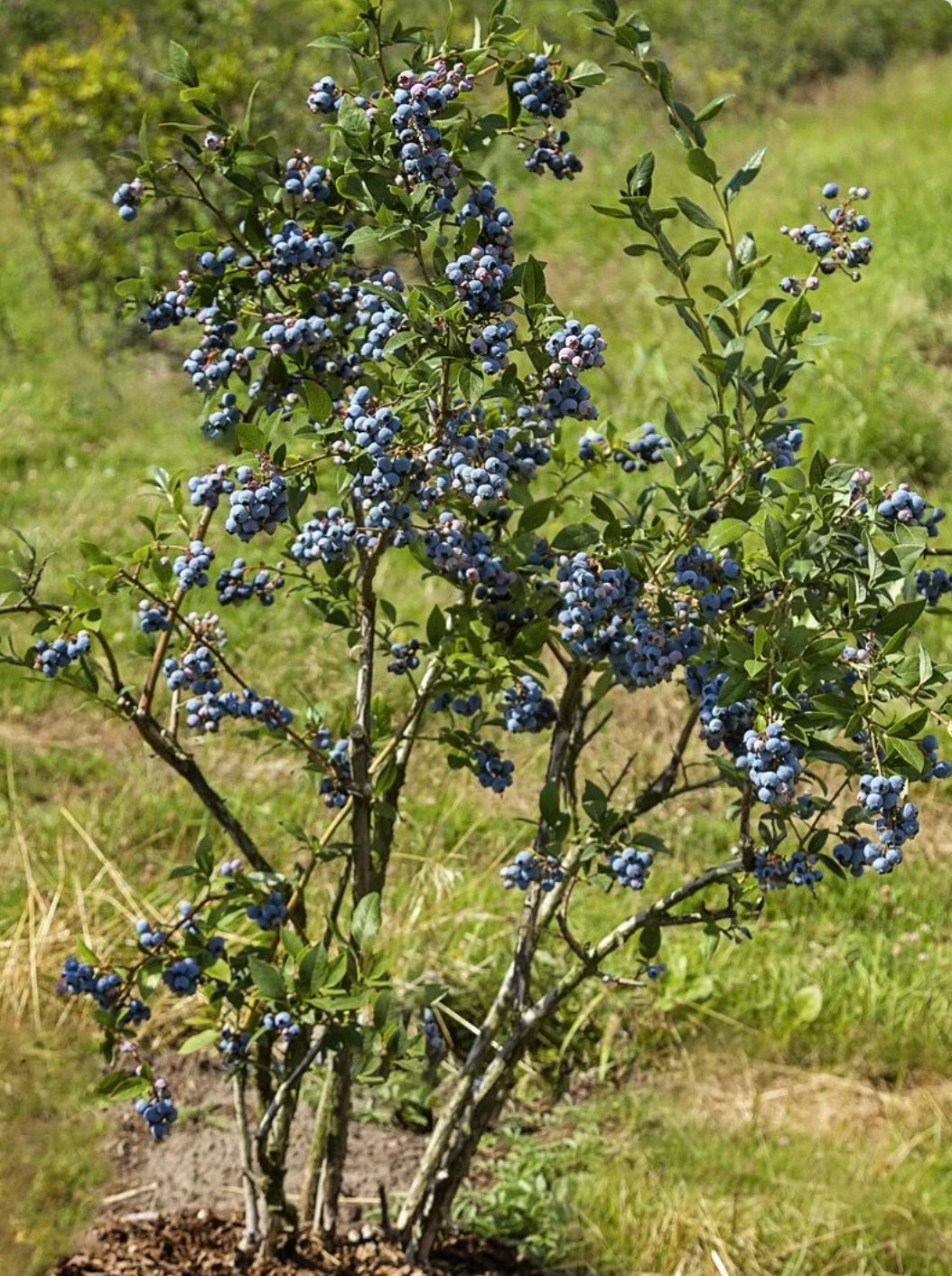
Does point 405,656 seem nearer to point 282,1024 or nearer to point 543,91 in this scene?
point 282,1024

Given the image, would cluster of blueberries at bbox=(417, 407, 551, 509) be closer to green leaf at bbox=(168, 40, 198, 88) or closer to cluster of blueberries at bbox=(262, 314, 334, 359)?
cluster of blueberries at bbox=(262, 314, 334, 359)

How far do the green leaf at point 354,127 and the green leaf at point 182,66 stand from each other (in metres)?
0.28

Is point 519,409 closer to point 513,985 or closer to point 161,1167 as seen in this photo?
point 513,985

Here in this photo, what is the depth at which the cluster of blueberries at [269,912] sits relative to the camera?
2.29 meters

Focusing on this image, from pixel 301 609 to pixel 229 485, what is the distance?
3136 millimetres

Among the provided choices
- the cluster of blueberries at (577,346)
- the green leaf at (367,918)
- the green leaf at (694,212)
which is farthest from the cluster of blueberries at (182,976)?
the green leaf at (694,212)

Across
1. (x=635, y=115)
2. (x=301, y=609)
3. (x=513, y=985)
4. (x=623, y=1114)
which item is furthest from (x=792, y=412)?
(x=635, y=115)

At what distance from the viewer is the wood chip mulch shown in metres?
2.54

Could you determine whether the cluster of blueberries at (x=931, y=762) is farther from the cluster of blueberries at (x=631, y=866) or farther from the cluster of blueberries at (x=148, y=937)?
the cluster of blueberries at (x=148, y=937)

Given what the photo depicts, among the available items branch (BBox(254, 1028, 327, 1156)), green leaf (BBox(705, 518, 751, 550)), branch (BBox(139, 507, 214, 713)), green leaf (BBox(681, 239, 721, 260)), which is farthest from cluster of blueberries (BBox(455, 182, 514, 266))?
branch (BBox(254, 1028, 327, 1156))

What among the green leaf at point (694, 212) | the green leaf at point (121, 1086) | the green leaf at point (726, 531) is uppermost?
the green leaf at point (694, 212)

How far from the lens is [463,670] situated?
2223 millimetres

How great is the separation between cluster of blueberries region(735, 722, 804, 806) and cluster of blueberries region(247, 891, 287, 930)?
0.83 m

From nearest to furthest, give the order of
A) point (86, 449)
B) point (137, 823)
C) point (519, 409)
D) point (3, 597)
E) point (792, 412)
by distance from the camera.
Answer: point (519, 409), point (3, 597), point (137, 823), point (792, 412), point (86, 449)
